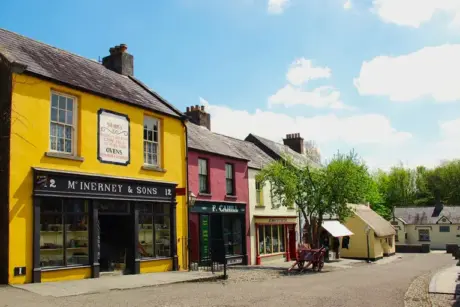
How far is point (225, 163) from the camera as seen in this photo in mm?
25734

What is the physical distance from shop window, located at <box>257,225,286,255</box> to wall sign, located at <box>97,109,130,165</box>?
40.9 ft

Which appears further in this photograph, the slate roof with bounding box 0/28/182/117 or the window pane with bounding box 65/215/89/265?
the slate roof with bounding box 0/28/182/117

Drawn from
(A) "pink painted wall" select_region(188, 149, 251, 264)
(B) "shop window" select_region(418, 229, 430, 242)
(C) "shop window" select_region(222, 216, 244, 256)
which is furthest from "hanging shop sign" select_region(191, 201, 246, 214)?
(B) "shop window" select_region(418, 229, 430, 242)

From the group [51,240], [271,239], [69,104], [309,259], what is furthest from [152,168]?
[271,239]

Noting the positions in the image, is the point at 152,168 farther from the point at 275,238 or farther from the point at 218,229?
the point at 275,238

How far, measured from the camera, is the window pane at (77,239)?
1521 centimetres

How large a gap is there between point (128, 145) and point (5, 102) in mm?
4888

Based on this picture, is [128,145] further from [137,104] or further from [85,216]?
[85,216]

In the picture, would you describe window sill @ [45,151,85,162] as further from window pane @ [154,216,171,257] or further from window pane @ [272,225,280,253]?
window pane @ [272,225,280,253]

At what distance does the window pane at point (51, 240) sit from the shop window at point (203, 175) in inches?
377

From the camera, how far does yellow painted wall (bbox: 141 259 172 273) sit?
1795 centimetres

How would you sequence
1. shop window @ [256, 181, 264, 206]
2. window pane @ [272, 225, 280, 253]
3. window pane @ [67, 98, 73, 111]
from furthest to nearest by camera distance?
window pane @ [272, 225, 280, 253], shop window @ [256, 181, 264, 206], window pane @ [67, 98, 73, 111]

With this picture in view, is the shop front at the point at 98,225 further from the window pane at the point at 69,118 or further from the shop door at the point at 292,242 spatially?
the shop door at the point at 292,242

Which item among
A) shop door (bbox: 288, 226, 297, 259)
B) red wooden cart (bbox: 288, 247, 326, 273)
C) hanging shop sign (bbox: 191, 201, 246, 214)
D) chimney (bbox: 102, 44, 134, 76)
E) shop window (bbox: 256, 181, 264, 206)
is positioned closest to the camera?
chimney (bbox: 102, 44, 134, 76)
